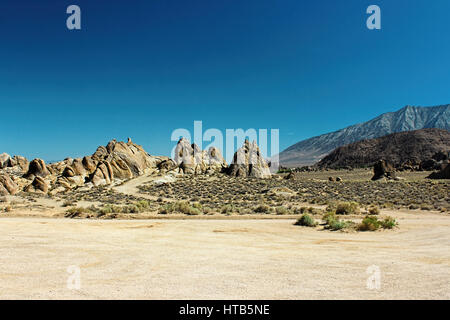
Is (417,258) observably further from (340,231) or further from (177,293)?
(177,293)

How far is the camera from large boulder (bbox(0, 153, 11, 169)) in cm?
5609

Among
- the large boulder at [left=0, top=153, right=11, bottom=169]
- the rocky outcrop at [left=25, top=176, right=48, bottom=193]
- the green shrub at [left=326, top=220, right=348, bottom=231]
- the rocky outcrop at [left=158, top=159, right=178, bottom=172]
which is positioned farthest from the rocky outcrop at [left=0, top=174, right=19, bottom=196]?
the large boulder at [left=0, top=153, right=11, bottom=169]

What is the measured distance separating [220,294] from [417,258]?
595 cm

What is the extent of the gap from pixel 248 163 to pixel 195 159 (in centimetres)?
935

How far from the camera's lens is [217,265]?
690 cm

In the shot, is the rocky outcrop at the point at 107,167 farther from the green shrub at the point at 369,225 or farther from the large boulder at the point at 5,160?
the green shrub at the point at 369,225

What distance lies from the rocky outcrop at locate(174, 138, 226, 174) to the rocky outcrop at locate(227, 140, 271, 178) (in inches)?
135

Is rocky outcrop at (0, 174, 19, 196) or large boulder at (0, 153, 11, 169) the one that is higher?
large boulder at (0, 153, 11, 169)

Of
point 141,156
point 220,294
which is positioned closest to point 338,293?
point 220,294

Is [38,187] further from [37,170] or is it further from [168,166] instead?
[168,166]

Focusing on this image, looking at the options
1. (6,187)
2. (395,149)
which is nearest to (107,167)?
(6,187)

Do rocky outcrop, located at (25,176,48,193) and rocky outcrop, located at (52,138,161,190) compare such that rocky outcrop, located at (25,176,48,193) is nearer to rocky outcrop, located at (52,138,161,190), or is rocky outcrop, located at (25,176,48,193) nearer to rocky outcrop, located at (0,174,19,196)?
rocky outcrop, located at (0,174,19,196)

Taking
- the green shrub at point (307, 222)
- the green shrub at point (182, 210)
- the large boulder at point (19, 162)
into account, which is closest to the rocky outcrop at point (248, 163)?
the green shrub at point (182, 210)
